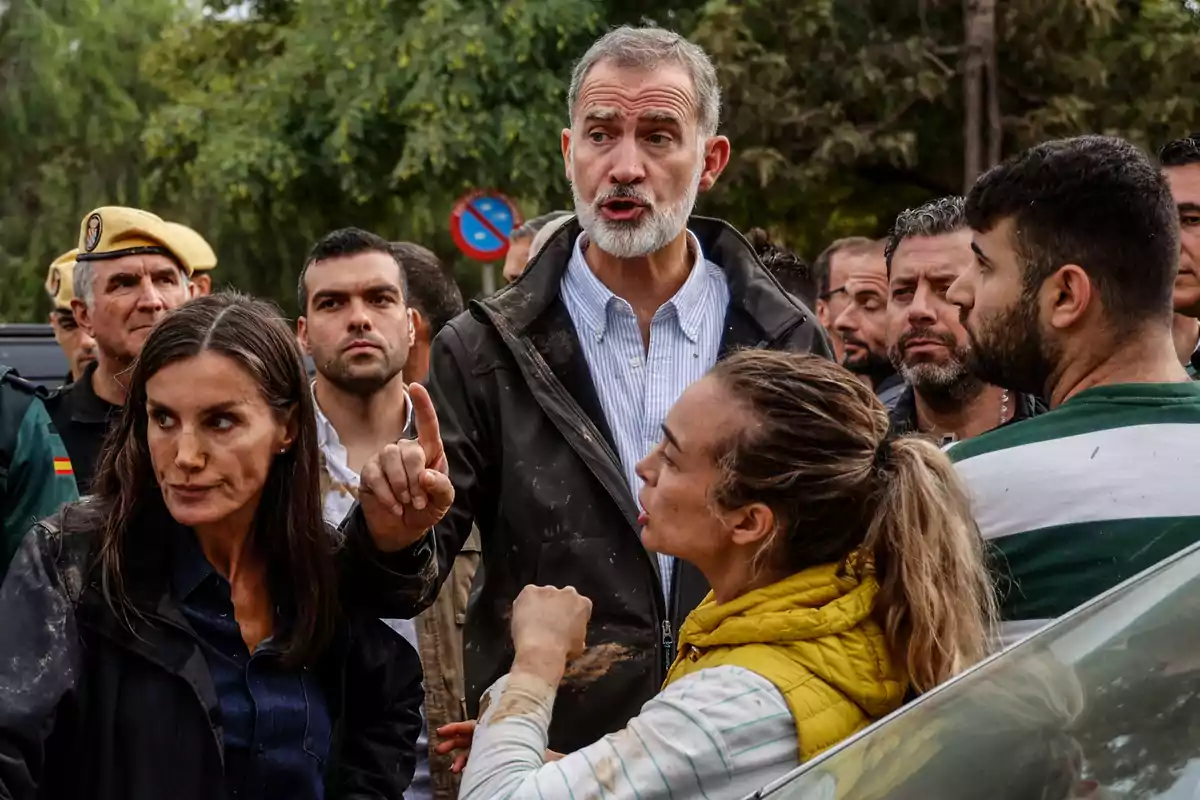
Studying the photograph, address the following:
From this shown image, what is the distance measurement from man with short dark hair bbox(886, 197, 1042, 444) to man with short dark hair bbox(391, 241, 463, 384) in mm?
1822

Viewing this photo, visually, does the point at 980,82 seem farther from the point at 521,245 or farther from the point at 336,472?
the point at 336,472

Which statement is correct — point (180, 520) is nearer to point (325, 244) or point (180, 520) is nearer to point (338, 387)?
point (338, 387)

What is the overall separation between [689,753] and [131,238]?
3652mm

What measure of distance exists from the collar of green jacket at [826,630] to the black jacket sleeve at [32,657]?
0.98 m

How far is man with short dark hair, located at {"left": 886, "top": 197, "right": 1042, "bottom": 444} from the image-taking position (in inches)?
181

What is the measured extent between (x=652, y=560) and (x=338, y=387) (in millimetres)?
1767

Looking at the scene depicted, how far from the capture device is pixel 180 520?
2.91 metres

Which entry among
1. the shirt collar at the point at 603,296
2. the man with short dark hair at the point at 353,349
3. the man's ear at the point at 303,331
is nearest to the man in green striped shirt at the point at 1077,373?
the shirt collar at the point at 603,296

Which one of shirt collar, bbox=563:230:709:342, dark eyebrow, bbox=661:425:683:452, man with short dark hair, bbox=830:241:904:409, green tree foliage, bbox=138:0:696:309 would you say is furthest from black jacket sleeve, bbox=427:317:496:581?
green tree foliage, bbox=138:0:696:309

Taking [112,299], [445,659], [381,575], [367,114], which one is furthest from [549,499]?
[367,114]

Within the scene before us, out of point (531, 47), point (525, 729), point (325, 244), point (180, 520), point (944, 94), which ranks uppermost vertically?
point (531, 47)

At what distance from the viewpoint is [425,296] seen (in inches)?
243

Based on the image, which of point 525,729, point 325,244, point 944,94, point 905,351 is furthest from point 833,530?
point 944,94

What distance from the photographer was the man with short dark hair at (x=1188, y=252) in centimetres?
432
